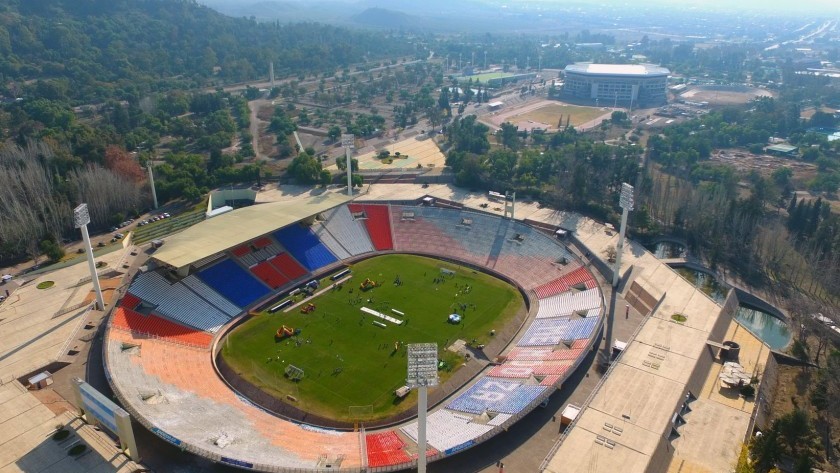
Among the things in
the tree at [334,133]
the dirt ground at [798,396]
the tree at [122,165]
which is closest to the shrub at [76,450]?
the dirt ground at [798,396]

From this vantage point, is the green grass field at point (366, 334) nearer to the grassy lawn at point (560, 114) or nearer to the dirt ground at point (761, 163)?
the dirt ground at point (761, 163)

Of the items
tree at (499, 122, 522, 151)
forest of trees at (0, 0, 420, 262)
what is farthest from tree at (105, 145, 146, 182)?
A: tree at (499, 122, 522, 151)

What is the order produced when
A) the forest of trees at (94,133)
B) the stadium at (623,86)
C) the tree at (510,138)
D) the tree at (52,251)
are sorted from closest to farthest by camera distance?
the tree at (52,251), the forest of trees at (94,133), the tree at (510,138), the stadium at (623,86)

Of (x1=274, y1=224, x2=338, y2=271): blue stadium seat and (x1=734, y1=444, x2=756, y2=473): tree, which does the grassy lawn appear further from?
(x1=734, y1=444, x2=756, y2=473): tree

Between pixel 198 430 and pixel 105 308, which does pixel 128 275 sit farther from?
pixel 198 430

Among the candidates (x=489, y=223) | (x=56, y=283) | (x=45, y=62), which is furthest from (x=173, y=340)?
(x=45, y=62)

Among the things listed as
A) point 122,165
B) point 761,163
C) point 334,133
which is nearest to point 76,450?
point 122,165
